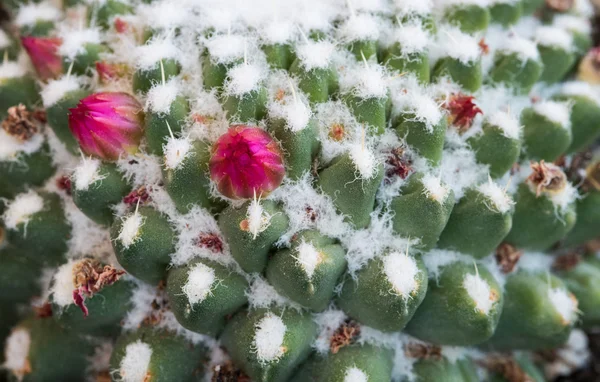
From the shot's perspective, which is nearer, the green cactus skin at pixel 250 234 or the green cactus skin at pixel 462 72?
the green cactus skin at pixel 250 234

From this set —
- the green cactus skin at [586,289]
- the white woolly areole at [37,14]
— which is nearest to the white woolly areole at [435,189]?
the green cactus skin at [586,289]

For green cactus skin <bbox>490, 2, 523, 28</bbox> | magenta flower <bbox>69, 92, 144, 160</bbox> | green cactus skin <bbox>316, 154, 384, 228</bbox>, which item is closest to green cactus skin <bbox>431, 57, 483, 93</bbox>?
green cactus skin <bbox>490, 2, 523, 28</bbox>

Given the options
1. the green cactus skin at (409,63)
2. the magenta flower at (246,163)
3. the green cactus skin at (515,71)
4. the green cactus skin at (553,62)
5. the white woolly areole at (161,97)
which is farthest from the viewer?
the green cactus skin at (553,62)

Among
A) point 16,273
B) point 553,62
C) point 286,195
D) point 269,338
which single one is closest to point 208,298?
point 269,338

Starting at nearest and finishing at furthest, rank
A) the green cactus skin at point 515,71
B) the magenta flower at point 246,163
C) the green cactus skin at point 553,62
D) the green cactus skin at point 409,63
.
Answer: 1. the magenta flower at point 246,163
2. the green cactus skin at point 409,63
3. the green cactus skin at point 515,71
4. the green cactus skin at point 553,62

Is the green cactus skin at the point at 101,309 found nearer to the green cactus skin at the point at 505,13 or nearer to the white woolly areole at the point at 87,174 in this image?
the white woolly areole at the point at 87,174

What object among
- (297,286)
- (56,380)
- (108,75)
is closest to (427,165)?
(297,286)

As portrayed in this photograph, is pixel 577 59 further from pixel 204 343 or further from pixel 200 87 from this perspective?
pixel 204 343
